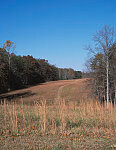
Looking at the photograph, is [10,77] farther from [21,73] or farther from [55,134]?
[55,134]

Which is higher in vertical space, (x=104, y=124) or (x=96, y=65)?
(x=96, y=65)

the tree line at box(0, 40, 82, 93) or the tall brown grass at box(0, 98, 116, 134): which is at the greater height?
the tree line at box(0, 40, 82, 93)

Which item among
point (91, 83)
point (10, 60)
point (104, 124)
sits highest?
point (10, 60)

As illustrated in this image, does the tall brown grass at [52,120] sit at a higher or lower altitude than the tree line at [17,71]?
lower

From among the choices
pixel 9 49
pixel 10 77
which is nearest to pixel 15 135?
pixel 9 49

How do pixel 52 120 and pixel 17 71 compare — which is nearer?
pixel 52 120

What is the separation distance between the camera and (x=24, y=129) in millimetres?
5797

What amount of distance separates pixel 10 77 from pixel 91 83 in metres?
26.0

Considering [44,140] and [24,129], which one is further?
[24,129]

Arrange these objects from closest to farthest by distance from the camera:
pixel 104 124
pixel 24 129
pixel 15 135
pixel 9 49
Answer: pixel 15 135, pixel 24 129, pixel 104 124, pixel 9 49

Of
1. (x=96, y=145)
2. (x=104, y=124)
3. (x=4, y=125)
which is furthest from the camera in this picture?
(x=104, y=124)

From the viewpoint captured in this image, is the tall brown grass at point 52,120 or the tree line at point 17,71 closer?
the tall brown grass at point 52,120

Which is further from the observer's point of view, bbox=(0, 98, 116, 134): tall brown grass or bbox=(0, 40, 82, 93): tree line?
bbox=(0, 40, 82, 93): tree line

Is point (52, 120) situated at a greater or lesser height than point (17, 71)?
lesser
